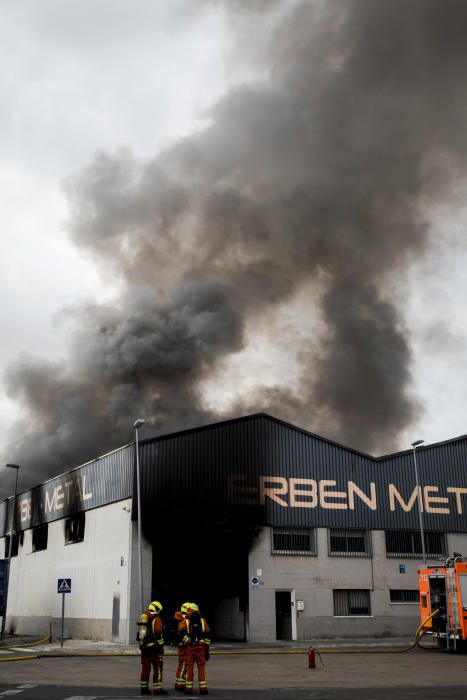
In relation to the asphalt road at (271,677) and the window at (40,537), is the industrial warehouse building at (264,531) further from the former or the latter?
the asphalt road at (271,677)

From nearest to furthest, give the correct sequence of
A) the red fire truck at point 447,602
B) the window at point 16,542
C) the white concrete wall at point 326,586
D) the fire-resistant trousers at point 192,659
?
the fire-resistant trousers at point 192,659 < the red fire truck at point 447,602 < the white concrete wall at point 326,586 < the window at point 16,542

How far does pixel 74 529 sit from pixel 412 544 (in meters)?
18.1

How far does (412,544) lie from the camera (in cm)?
3616

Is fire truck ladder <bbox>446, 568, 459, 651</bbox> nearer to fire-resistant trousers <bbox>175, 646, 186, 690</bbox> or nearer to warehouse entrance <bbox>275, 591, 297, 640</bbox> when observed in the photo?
warehouse entrance <bbox>275, 591, 297, 640</bbox>

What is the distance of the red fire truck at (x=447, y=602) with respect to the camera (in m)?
24.0

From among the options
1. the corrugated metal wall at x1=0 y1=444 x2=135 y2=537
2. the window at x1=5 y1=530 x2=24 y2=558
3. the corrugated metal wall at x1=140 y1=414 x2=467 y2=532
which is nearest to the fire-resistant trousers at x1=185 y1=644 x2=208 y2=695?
the corrugated metal wall at x1=140 y1=414 x2=467 y2=532

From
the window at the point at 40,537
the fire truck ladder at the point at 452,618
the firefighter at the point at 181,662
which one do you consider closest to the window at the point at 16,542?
the window at the point at 40,537

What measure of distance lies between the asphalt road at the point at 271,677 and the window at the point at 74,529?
569 inches

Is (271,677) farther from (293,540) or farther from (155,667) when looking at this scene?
(293,540)

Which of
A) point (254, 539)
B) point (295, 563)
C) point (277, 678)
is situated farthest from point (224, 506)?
point (277, 678)

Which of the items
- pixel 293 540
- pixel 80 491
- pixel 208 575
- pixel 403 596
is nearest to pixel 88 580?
pixel 80 491

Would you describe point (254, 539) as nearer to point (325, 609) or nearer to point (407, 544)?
point (325, 609)

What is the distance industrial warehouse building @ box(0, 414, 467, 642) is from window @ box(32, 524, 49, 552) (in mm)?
6649

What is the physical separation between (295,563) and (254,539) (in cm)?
227
